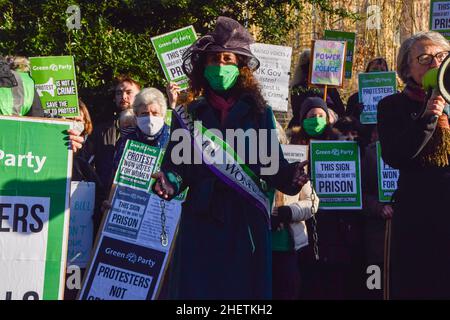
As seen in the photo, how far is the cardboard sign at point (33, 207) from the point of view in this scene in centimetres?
661

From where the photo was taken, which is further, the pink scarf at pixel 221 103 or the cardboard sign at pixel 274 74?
the cardboard sign at pixel 274 74

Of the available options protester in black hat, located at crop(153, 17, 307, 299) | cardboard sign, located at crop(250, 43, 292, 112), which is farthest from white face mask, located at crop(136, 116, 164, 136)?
protester in black hat, located at crop(153, 17, 307, 299)

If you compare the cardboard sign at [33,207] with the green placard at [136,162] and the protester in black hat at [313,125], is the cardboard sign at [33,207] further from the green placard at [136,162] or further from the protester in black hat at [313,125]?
the protester in black hat at [313,125]

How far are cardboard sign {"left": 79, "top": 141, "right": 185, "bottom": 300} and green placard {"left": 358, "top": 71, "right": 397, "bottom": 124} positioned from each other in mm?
1780

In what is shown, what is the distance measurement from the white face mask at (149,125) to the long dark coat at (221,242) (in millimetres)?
2279

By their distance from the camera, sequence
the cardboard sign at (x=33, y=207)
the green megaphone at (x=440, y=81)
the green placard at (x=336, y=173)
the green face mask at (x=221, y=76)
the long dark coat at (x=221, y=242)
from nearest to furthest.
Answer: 1. the green megaphone at (x=440, y=81)
2. the long dark coat at (x=221, y=242)
3. the green face mask at (x=221, y=76)
4. the cardboard sign at (x=33, y=207)
5. the green placard at (x=336, y=173)

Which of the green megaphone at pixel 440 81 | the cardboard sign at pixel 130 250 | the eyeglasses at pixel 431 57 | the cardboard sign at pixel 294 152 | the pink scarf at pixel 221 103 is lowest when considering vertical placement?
the cardboard sign at pixel 130 250

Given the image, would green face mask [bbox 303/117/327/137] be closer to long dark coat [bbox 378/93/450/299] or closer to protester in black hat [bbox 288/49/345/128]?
protester in black hat [bbox 288/49/345/128]

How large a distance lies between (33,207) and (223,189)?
172 centimetres

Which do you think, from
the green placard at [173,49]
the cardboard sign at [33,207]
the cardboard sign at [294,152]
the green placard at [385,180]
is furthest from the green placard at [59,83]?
the green placard at [385,180]

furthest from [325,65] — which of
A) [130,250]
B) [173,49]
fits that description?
[130,250]

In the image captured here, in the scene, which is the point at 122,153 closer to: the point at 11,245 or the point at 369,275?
the point at 11,245

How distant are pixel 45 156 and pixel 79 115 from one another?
1631 mm
